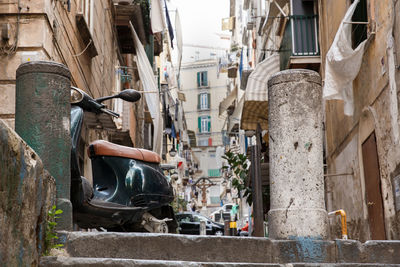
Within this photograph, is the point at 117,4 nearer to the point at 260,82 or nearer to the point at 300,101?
the point at 260,82

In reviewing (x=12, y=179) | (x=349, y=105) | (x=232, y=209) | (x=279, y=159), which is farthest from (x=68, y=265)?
(x=232, y=209)

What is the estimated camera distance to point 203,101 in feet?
217

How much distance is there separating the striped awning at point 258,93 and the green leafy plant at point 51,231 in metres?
12.3

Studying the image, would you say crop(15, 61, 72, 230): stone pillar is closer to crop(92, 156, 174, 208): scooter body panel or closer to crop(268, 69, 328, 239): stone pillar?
crop(268, 69, 328, 239): stone pillar

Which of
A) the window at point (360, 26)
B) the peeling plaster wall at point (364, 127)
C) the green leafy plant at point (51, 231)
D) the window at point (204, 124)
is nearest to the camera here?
→ the green leafy plant at point (51, 231)

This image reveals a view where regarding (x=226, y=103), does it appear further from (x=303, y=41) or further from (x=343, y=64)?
(x=343, y=64)

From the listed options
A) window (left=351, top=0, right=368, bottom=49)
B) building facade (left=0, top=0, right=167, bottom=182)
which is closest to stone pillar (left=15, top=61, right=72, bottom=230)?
building facade (left=0, top=0, right=167, bottom=182)

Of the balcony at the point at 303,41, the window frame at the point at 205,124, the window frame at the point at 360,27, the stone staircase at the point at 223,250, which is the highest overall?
the window frame at the point at 205,124

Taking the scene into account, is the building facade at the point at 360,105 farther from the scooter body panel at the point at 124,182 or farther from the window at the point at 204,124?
the window at the point at 204,124

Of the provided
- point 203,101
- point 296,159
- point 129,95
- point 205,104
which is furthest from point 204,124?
point 296,159

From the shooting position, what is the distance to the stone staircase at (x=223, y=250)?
4.22 metres

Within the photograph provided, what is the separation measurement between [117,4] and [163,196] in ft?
33.8

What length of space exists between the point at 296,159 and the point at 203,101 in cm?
6146

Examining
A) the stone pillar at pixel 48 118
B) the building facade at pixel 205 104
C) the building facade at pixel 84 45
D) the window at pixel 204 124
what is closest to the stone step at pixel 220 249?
the stone pillar at pixel 48 118
